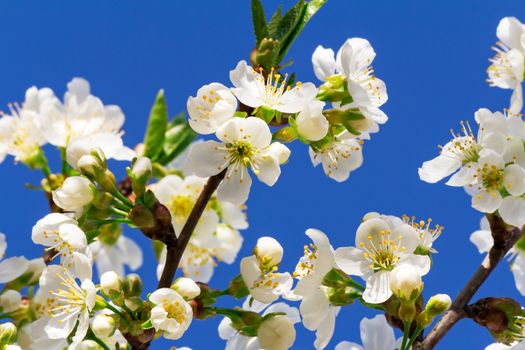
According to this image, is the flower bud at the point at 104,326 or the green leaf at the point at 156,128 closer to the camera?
the flower bud at the point at 104,326

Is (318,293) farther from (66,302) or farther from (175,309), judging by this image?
(66,302)

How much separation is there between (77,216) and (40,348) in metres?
0.45

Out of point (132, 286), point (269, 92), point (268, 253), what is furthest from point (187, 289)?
point (269, 92)

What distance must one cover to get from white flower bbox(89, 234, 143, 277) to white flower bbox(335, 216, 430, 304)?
1670 mm

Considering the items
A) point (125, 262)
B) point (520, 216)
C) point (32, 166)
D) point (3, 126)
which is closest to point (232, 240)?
point (125, 262)

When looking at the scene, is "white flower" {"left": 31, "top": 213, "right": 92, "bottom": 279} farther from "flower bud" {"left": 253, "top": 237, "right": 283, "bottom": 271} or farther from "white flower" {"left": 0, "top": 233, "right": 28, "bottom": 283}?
"flower bud" {"left": 253, "top": 237, "right": 283, "bottom": 271}

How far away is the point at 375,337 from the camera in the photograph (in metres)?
2.67

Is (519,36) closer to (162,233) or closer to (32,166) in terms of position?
(162,233)

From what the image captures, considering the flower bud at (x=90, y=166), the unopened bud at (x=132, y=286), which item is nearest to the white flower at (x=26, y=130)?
the flower bud at (x=90, y=166)

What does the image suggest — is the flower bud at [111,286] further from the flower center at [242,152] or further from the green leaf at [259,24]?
the green leaf at [259,24]

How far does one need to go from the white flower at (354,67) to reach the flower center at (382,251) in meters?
0.41

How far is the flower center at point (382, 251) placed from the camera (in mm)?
2422

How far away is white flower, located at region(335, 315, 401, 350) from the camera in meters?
2.64

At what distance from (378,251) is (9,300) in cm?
143
